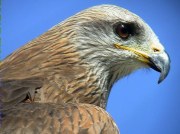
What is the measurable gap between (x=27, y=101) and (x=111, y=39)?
141cm

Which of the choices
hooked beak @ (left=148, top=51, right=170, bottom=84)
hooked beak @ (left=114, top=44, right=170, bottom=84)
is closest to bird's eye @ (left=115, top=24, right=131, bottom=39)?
hooked beak @ (left=114, top=44, right=170, bottom=84)

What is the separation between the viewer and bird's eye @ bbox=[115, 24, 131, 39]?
7.55 m

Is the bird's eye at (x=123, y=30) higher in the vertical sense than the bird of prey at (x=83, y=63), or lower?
higher

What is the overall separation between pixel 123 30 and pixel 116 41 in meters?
0.13

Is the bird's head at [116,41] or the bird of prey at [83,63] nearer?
the bird of prey at [83,63]

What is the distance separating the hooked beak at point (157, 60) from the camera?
293 inches

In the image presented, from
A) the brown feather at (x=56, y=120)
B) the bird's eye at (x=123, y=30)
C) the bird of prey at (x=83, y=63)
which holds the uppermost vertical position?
the bird's eye at (x=123, y=30)

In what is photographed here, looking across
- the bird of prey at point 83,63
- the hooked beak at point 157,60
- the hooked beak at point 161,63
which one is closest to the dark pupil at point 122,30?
the bird of prey at point 83,63

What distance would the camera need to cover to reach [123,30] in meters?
7.55

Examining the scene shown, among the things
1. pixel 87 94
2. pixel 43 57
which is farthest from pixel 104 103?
pixel 43 57

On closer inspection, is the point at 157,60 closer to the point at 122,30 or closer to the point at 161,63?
the point at 161,63

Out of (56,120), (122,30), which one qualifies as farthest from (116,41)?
(56,120)

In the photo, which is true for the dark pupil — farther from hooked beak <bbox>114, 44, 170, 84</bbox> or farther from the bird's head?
hooked beak <bbox>114, 44, 170, 84</bbox>

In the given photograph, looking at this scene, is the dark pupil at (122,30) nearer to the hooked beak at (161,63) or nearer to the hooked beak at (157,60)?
the hooked beak at (157,60)
